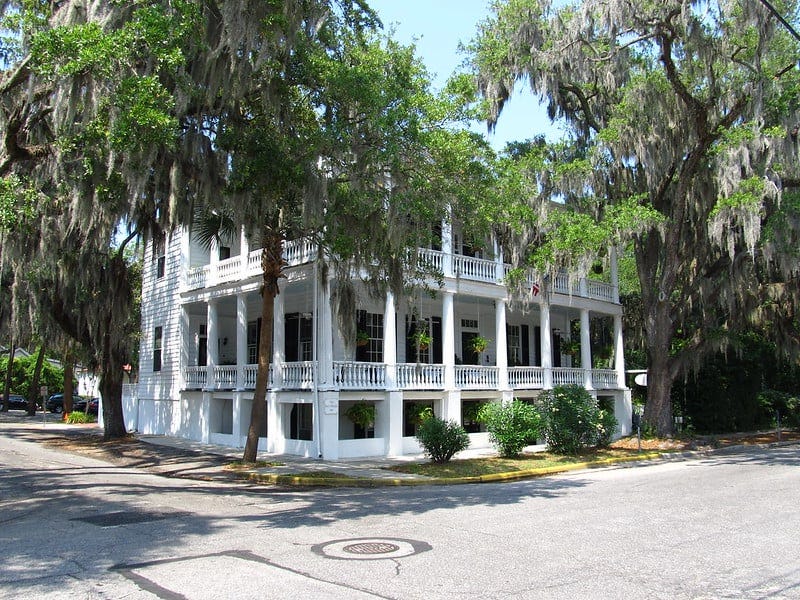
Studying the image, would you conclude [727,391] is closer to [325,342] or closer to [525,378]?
[525,378]

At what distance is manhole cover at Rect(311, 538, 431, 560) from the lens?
7465 mm

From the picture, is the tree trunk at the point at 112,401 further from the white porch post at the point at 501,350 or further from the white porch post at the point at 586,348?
the white porch post at the point at 586,348

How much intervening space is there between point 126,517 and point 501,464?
10554mm

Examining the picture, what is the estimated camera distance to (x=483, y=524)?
957 cm

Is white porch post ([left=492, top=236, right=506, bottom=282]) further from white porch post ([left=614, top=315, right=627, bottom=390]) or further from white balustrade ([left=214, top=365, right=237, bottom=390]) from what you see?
white balustrade ([left=214, top=365, right=237, bottom=390])

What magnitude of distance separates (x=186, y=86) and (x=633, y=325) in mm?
29526

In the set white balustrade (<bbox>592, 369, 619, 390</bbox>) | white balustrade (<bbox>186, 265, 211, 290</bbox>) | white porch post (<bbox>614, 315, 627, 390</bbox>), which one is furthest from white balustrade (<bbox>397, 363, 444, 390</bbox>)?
white porch post (<bbox>614, 315, 627, 390</bbox>)

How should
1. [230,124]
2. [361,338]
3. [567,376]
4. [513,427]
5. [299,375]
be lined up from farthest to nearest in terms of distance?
[567,376] → [361,338] → [299,375] → [513,427] → [230,124]

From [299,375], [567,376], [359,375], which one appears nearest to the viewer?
[359,375]

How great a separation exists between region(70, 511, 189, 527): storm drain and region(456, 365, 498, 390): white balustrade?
44.1 feet

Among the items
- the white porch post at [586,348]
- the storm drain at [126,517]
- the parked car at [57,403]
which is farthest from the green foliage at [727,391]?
the parked car at [57,403]

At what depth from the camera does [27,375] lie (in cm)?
6156

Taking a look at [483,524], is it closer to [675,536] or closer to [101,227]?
[675,536]

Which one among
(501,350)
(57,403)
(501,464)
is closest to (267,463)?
(501,464)
